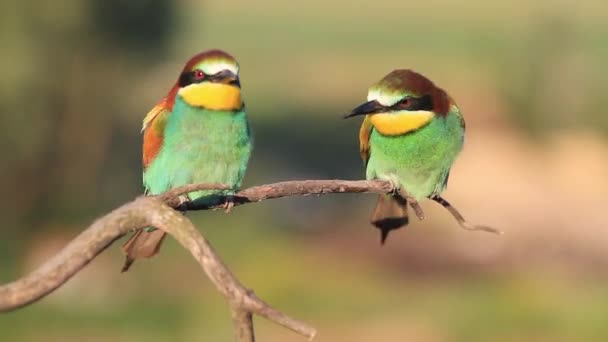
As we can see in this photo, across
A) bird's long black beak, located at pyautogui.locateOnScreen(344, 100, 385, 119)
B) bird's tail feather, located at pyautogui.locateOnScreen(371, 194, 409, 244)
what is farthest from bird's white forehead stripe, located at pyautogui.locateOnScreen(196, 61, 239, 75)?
bird's tail feather, located at pyautogui.locateOnScreen(371, 194, 409, 244)

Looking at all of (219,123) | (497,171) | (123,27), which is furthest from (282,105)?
(219,123)

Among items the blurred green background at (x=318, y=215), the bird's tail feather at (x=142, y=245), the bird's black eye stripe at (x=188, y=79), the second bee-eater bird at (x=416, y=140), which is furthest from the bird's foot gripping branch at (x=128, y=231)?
A: the blurred green background at (x=318, y=215)

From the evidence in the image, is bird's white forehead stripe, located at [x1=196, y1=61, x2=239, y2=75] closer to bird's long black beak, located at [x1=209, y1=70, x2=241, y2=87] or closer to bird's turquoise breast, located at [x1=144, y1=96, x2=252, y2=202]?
bird's long black beak, located at [x1=209, y1=70, x2=241, y2=87]

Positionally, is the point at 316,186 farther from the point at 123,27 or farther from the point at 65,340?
the point at 123,27

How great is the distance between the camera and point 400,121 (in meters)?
3.02

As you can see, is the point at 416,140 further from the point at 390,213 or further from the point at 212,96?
the point at 212,96

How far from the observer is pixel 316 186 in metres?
1.92

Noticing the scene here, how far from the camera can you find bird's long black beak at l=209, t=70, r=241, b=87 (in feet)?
8.96

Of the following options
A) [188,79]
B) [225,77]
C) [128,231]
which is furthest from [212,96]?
[128,231]

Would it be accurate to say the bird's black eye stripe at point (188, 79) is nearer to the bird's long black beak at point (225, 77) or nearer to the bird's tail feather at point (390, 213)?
the bird's long black beak at point (225, 77)

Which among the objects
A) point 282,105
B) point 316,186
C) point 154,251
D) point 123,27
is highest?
point 316,186

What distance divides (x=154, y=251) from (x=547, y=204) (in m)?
11.1

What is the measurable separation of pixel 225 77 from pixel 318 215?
38.3 ft

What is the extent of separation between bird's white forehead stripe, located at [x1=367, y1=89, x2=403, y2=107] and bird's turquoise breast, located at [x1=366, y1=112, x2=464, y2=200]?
19cm
